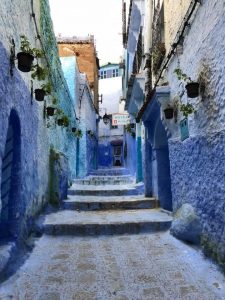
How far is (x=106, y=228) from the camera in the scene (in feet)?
17.8

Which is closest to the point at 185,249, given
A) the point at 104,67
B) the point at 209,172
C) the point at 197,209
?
the point at 197,209

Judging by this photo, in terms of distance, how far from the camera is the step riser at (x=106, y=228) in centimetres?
531

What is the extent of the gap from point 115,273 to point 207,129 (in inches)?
95.4

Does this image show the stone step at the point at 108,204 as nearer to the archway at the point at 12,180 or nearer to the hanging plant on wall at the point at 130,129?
the archway at the point at 12,180

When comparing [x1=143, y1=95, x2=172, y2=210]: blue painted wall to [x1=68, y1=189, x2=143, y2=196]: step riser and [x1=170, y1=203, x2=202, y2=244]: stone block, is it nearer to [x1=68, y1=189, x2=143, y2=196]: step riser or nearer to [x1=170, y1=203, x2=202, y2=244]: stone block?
[x1=68, y1=189, x2=143, y2=196]: step riser

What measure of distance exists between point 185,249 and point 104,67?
29424 millimetres

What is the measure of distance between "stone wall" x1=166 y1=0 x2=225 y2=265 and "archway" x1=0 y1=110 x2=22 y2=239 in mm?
2935

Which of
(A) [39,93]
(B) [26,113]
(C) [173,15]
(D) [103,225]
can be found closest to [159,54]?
(C) [173,15]

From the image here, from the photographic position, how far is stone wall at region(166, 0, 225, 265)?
364 centimetres

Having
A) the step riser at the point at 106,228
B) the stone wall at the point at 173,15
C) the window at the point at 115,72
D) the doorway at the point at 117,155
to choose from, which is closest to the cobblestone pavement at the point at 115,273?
the step riser at the point at 106,228

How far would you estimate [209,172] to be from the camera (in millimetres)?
4039

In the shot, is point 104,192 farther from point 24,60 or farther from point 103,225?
point 24,60

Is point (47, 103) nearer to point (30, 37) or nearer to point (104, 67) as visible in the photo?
point (30, 37)

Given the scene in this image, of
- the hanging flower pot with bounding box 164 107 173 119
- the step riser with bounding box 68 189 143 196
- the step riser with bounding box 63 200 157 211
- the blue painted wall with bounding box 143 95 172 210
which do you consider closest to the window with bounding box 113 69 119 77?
the step riser with bounding box 68 189 143 196
